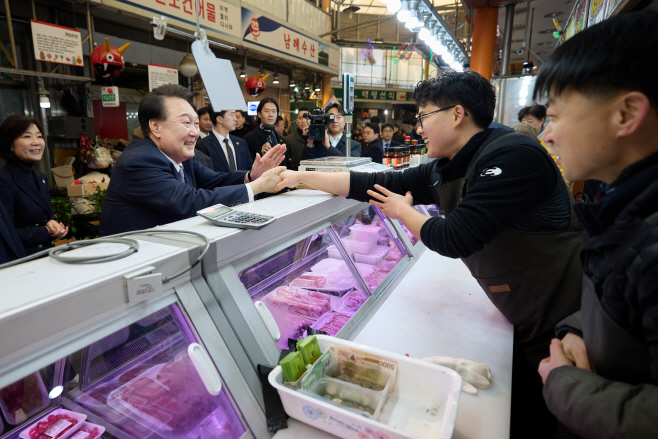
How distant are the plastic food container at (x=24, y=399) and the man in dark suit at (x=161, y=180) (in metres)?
0.73

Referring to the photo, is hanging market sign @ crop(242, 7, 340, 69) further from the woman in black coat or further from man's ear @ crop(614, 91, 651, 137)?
man's ear @ crop(614, 91, 651, 137)

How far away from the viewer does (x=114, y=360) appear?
49.0 inches

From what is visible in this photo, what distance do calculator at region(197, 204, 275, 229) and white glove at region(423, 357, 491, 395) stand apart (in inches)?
27.6

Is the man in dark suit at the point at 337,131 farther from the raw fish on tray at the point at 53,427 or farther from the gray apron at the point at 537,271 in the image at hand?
the raw fish on tray at the point at 53,427

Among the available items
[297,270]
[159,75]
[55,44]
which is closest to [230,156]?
[297,270]

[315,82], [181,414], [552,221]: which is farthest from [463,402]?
[315,82]

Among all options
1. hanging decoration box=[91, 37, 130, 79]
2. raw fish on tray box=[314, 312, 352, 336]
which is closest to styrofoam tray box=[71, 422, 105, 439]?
raw fish on tray box=[314, 312, 352, 336]

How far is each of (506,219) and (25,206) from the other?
323 centimetres

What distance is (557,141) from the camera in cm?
87

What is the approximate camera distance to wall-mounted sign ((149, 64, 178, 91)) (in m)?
5.43

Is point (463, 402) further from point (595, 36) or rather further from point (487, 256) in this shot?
point (595, 36)

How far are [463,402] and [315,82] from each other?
1103cm

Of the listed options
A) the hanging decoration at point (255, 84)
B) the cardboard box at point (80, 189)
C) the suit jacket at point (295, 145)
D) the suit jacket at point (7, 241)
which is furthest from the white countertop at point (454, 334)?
the hanging decoration at point (255, 84)

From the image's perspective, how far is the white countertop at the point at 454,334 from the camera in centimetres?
109
